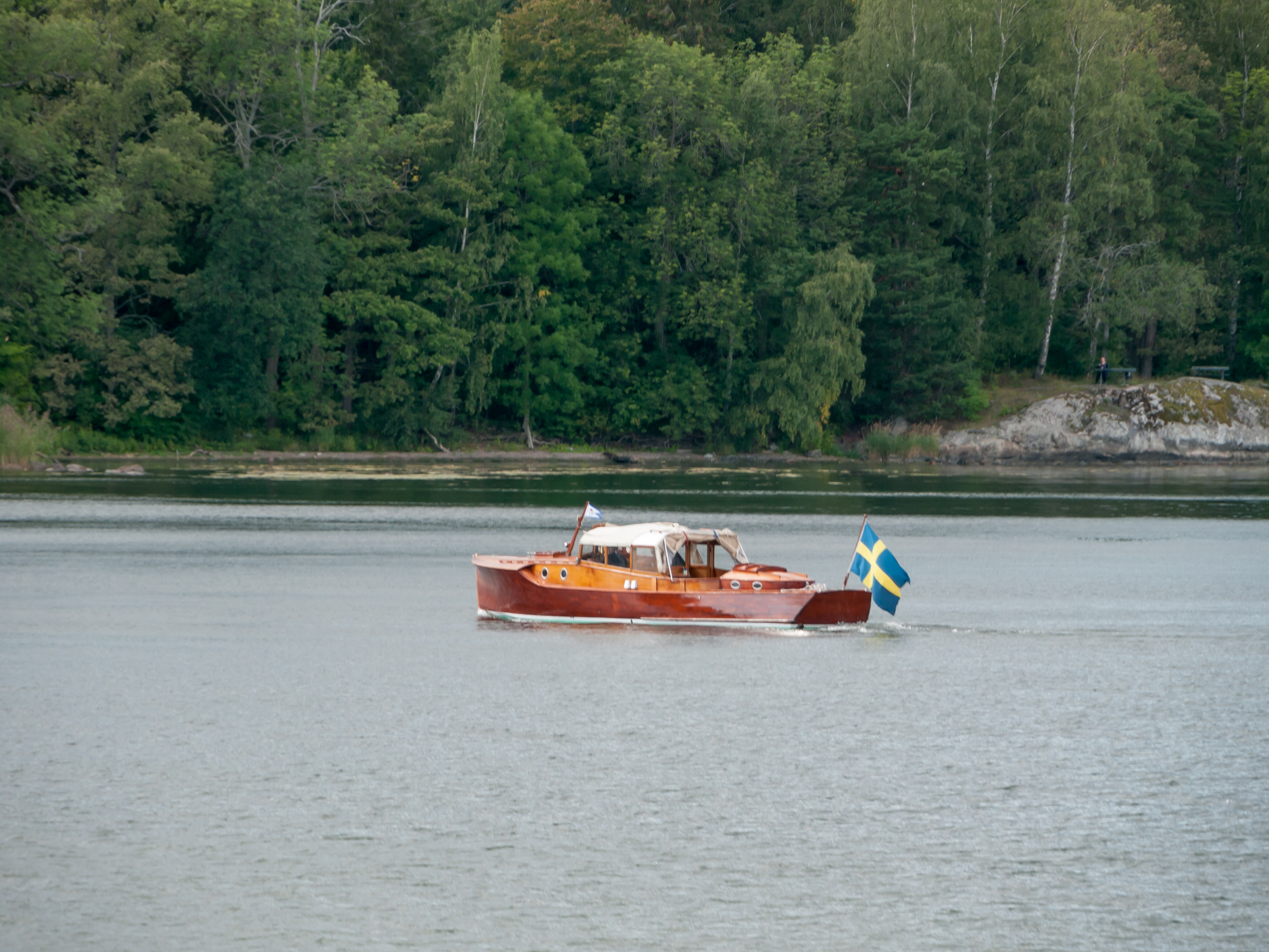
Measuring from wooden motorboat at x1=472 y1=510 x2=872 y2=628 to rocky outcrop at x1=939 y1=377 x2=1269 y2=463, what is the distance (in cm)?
6372

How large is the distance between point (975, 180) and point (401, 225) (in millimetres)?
37511

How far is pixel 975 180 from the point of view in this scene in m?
98.6

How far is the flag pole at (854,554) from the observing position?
34688 millimetres

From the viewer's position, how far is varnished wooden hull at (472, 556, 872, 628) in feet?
114

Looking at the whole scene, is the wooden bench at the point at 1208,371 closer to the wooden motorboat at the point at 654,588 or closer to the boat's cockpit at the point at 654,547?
the wooden motorboat at the point at 654,588

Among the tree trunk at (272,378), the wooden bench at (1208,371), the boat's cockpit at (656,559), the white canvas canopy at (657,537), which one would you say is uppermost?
the wooden bench at (1208,371)

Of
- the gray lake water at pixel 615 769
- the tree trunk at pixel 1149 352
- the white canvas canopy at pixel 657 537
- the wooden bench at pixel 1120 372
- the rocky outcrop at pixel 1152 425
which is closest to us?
the gray lake water at pixel 615 769

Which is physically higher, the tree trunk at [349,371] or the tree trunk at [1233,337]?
the tree trunk at [1233,337]

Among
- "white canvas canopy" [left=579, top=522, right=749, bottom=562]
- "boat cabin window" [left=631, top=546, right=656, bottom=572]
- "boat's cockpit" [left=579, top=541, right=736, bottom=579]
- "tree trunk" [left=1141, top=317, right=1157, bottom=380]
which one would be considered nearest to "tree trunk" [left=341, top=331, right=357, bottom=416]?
"tree trunk" [left=1141, top=317, right=1157, bottom=380]

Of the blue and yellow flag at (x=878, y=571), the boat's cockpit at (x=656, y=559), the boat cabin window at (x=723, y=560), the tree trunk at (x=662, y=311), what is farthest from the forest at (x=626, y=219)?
the blue and yellow flag at (x=878, y=571)

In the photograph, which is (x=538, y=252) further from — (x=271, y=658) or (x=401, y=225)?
(x=271, y=658)

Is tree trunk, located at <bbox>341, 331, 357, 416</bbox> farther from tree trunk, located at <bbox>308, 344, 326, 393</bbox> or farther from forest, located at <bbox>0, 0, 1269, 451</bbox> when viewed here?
tree trunk, located at <bbox>308, 344, 326, 393</bbox>

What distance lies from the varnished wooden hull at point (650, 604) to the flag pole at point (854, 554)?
0.87 m

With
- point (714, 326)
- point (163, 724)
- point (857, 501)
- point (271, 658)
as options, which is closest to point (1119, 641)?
point (271, 658)
